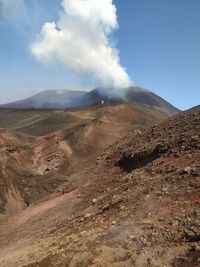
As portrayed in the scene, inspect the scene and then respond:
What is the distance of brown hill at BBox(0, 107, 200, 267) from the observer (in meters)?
14.7

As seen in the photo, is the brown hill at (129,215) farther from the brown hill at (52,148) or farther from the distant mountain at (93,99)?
the distant mountain at (93,99)

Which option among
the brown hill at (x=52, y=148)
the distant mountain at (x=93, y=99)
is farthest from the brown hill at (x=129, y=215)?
the distant mountain at (x=93, y=99)

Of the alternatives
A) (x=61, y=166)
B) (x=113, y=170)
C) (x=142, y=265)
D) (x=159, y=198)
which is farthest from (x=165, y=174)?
(x=61, y=166)

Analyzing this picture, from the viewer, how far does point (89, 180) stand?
92.7 feet

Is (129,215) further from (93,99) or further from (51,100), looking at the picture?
(51,100)

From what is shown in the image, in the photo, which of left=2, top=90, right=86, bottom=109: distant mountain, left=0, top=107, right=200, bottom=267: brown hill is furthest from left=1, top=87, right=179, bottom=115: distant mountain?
left=0, top=107, right=200, bottom=267: brown hill

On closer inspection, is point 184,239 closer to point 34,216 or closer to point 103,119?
point 34,216

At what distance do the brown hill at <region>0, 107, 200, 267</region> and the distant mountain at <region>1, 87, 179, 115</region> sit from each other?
304ft

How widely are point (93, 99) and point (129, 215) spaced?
111m

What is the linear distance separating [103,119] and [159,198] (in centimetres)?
4942

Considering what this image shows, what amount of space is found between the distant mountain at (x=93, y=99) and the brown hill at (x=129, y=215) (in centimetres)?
9265

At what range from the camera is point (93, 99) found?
418ft

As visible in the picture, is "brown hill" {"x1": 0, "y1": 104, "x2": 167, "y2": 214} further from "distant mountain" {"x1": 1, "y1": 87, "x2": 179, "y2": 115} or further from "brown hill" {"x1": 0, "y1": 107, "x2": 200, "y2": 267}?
"distant mountain" {"x1": 1, "y1": 87, "x2": 179, "y2": 115}

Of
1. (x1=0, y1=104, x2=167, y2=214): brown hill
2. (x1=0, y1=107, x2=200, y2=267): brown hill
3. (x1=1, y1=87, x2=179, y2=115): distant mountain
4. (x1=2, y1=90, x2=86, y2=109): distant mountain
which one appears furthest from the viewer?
(x1=2, y1=90, x2=86, y2=109): distant mountain
